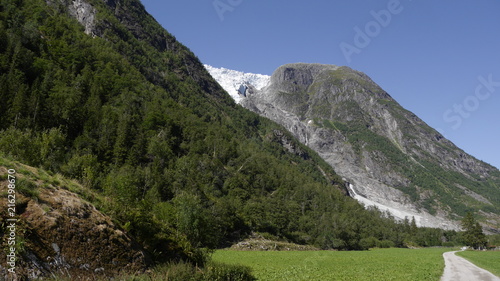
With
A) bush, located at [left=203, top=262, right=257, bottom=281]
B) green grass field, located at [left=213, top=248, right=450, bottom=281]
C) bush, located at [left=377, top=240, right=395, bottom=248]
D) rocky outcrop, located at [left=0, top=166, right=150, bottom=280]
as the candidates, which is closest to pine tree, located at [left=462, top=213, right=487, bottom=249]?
bush, located at [left=377, top=240, right=395, bottom=248]

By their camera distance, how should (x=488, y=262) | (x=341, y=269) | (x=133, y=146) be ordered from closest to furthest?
(x=341, y=269)
(x=488, y=262)
(x=133, y=146)

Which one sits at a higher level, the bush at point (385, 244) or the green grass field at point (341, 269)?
the green grass field at point (341, 269)

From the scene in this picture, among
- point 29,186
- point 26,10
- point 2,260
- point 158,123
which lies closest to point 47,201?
Result: point 29,186

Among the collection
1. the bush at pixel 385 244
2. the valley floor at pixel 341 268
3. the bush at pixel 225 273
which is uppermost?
the bush at pixel 225 273

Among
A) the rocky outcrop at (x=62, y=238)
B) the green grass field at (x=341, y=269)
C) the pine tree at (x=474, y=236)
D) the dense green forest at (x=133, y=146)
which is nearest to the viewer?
the rocky outcrop at (x=62, y=238)

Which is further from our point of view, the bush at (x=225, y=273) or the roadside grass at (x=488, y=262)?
the roadside grass at (x=488, y=262)

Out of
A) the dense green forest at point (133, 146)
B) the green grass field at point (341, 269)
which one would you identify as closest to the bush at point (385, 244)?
the dense green forest at point (133, 146)

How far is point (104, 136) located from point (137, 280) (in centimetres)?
9332

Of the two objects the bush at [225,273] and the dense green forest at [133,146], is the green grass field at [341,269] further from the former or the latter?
the dense green forest at [133,146]

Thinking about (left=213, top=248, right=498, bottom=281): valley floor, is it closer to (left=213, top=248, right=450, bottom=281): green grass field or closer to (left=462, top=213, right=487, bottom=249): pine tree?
(left=213, top=248, right=450, bottom=281): green grass field

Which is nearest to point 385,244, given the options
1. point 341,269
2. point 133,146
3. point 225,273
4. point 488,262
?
point 488,262

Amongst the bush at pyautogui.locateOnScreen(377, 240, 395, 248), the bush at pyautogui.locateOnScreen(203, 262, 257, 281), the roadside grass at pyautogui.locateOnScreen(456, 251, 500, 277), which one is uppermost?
the roadside grass at pyautogui.locateOnScreen(456, 251, 500, 277)

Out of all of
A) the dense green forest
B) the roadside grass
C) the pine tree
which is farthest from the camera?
the pine tree

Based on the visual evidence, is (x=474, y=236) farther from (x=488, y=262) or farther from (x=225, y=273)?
(x=225, y=273)
